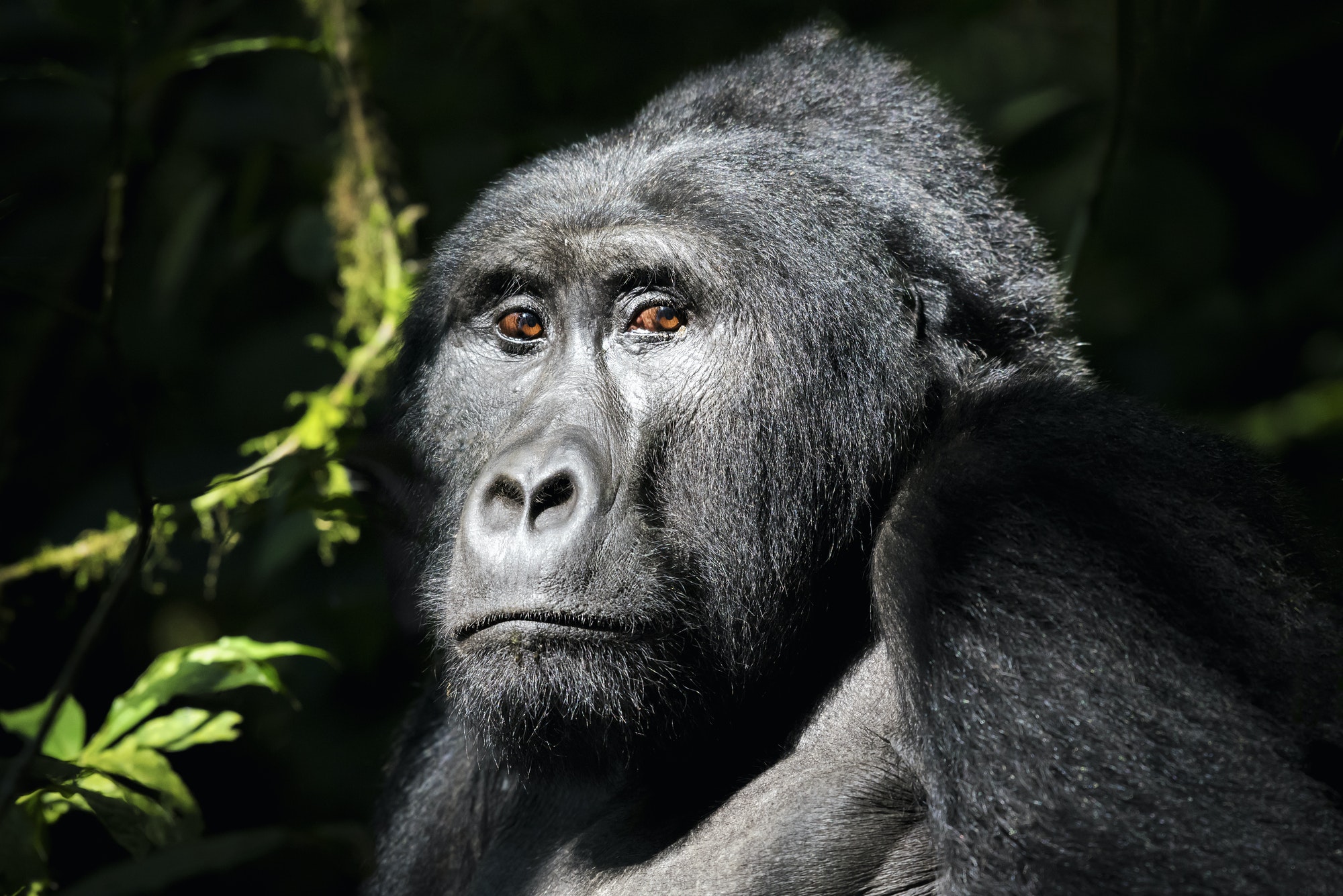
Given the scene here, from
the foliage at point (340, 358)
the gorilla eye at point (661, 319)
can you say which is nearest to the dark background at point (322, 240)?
the foliage at point (340, 358)

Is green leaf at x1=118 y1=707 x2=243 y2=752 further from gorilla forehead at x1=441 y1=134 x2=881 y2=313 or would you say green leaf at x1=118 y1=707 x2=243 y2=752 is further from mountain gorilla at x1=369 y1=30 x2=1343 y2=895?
gorilla forehead at x1=441 y1=134 x2=881 y2=313

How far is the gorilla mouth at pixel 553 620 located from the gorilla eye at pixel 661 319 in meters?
0.77

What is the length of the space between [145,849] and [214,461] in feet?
12.4

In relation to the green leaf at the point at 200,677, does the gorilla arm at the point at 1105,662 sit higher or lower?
lower

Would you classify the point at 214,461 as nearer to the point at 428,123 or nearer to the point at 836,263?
the point at 428,123

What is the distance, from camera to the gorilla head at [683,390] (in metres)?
2.67

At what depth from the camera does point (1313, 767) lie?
7.47 ft

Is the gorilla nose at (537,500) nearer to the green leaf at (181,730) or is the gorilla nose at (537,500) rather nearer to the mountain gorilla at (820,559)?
the mountain gorilla at (820,559)

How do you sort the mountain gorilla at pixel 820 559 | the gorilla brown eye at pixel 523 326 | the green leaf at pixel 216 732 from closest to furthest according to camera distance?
the mountain gorilla at pixel 820 559 → the green leaf at pixel 216 732 → the gorilla brown eye at pixel 523 326

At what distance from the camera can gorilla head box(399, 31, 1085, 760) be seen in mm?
2668

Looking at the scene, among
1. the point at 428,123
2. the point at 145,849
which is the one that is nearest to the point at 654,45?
the point at 428,123

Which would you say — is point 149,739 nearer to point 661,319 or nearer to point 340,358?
point 661,319

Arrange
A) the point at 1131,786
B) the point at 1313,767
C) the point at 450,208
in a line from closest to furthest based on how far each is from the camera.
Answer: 1. the point at 1131,786
2. the point at 1313,767
3. the point at 450,208

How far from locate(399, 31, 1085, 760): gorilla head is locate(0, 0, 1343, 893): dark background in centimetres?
184
